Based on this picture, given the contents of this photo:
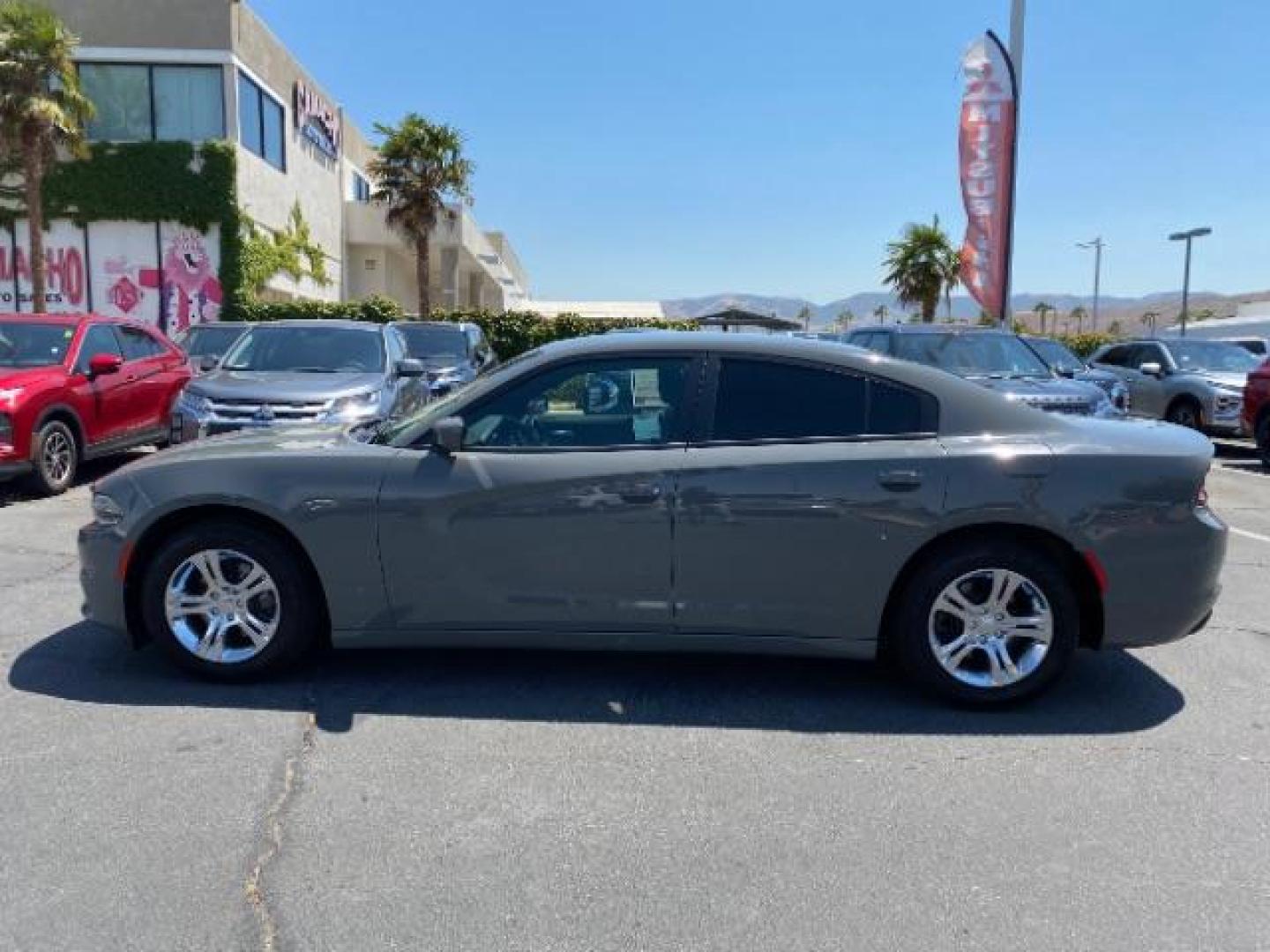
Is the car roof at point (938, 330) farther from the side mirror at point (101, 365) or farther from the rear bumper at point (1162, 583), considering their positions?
the side mirror at point (101, 365)

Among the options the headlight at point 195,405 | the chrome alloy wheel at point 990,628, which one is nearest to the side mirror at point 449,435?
the chrome alloy wheel at point 990,628

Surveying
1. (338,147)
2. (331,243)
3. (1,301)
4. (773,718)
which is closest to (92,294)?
(1,301)

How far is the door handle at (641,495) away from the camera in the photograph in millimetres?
3973

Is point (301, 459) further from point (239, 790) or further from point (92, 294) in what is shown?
point (92, 294)

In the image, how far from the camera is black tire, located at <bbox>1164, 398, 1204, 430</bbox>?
46.5 feet

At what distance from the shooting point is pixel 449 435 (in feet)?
13.2

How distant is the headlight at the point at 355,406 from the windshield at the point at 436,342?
5.61 meters

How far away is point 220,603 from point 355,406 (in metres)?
4.25

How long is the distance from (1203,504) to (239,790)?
3.93 metres

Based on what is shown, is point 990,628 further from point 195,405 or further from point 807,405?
point 195,405

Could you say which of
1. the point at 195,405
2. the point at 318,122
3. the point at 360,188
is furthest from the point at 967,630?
the point at 360,188

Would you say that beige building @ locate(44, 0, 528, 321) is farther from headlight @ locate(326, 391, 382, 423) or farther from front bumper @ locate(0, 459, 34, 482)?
headlight @ locate(326, 391, 382, 423)

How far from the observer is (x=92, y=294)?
24.1m

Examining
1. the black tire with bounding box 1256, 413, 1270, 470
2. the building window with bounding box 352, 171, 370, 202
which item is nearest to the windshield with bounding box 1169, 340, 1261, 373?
the black tire with bounding box 1256, 413, 1270, 470
